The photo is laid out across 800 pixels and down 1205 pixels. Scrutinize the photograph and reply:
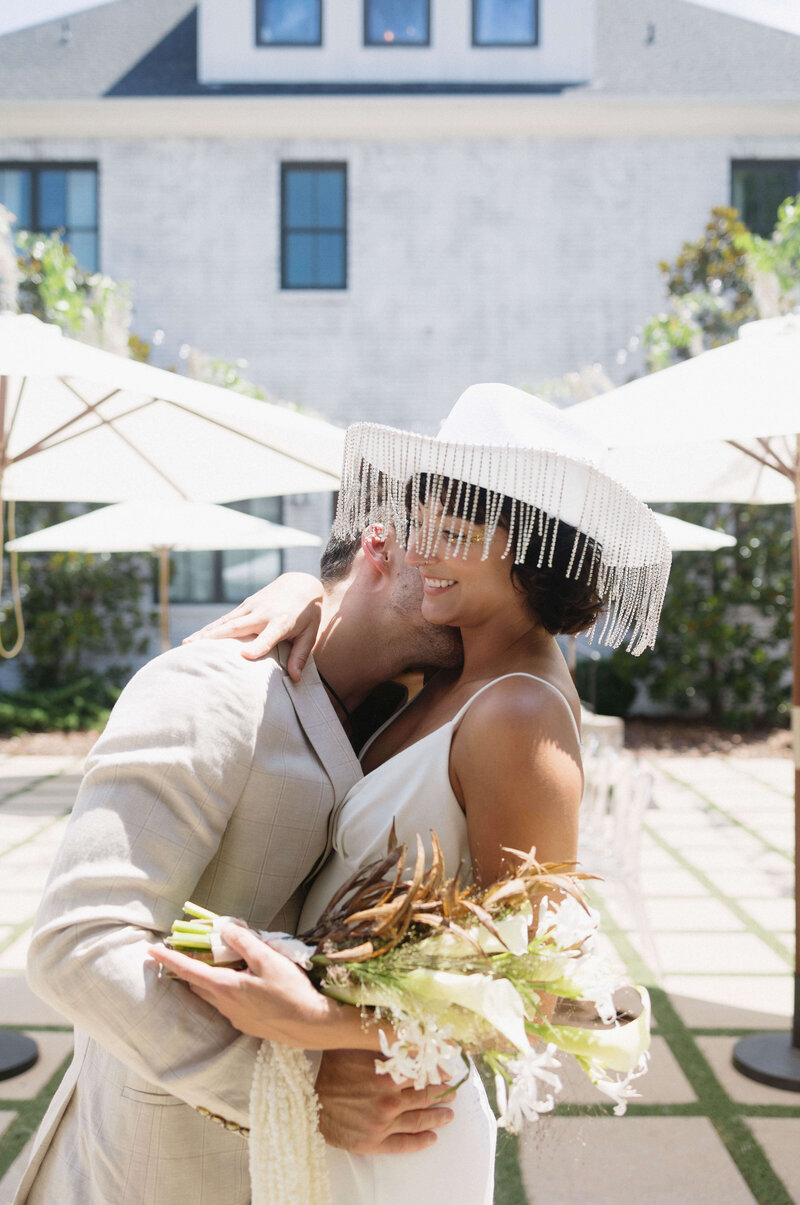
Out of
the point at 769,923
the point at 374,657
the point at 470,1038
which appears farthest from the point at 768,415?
the point at 769,923

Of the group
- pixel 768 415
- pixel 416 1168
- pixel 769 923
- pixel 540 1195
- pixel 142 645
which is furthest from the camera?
pixel 142 645

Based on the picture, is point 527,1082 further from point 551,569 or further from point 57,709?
point 57,709

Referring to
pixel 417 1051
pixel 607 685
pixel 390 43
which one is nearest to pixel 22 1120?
pixel 417 1051

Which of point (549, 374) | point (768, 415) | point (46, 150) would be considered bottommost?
point (768, 415)

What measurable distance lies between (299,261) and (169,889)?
42.5ft

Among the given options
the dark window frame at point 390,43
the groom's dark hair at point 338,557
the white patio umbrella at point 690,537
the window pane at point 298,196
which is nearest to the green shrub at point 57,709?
the window pane at point 298,196

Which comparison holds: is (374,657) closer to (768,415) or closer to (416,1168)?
(416,1168)

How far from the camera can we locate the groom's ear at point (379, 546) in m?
2.06

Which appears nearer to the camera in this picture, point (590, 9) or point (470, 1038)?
point (470, 1038)

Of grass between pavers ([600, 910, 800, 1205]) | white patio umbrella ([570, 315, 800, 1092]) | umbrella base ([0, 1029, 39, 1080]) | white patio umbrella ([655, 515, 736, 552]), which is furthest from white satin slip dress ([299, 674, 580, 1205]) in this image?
white patio umbrella ([655, 515, 736, 552])

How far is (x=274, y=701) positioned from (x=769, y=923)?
499 centimetres

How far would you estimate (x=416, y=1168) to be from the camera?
165 centimetres

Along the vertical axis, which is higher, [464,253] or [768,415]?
[464,253]

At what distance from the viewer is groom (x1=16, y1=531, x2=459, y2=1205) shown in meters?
1.44
